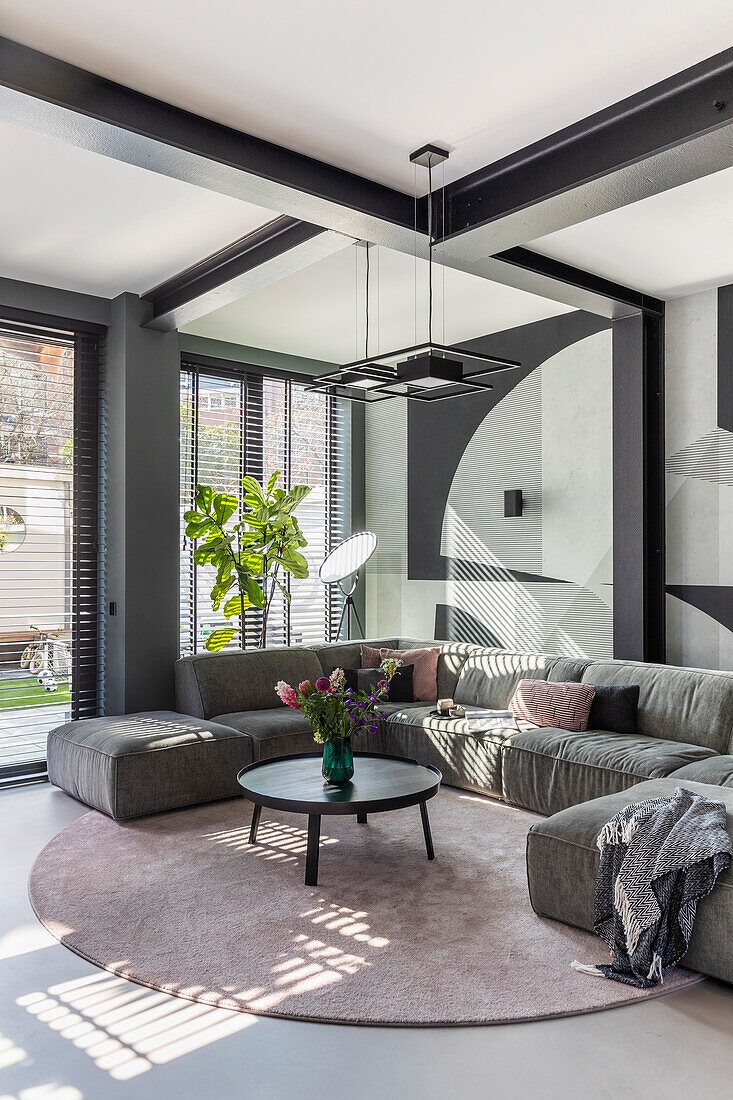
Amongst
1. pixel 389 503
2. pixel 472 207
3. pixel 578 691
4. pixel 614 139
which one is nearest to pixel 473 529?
pixel 389 503

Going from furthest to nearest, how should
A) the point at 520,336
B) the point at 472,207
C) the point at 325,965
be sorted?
1. the point at 520,336
2. the point at 472,207
3. the point at 325,965

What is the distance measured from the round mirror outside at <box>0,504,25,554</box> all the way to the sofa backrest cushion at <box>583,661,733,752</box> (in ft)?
11.8

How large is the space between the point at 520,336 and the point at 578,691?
266cm

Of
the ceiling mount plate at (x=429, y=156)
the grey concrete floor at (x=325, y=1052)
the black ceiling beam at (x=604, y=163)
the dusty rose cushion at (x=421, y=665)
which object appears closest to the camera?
the grey concrete floor at (x=325, y=1052)

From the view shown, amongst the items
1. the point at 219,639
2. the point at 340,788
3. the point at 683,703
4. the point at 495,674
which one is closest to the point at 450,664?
the point at 495,674

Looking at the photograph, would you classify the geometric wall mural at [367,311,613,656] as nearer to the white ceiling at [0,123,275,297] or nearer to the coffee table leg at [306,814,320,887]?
the white ceiling at [0,123,275,297]

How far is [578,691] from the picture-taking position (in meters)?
4.64

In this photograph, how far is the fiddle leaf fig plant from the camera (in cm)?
598

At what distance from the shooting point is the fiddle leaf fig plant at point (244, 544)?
5984mm

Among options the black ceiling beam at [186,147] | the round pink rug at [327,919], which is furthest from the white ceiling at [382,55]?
the round pink rug at [327,919]

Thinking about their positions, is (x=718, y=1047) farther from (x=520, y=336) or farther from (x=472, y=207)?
(x=520, y=336)

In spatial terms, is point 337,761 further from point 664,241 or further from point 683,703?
point 664,241

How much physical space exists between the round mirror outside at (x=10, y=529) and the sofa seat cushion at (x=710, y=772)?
12.8 feet

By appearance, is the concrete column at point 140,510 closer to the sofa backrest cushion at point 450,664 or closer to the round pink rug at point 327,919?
the round pink rug at point 327,919
